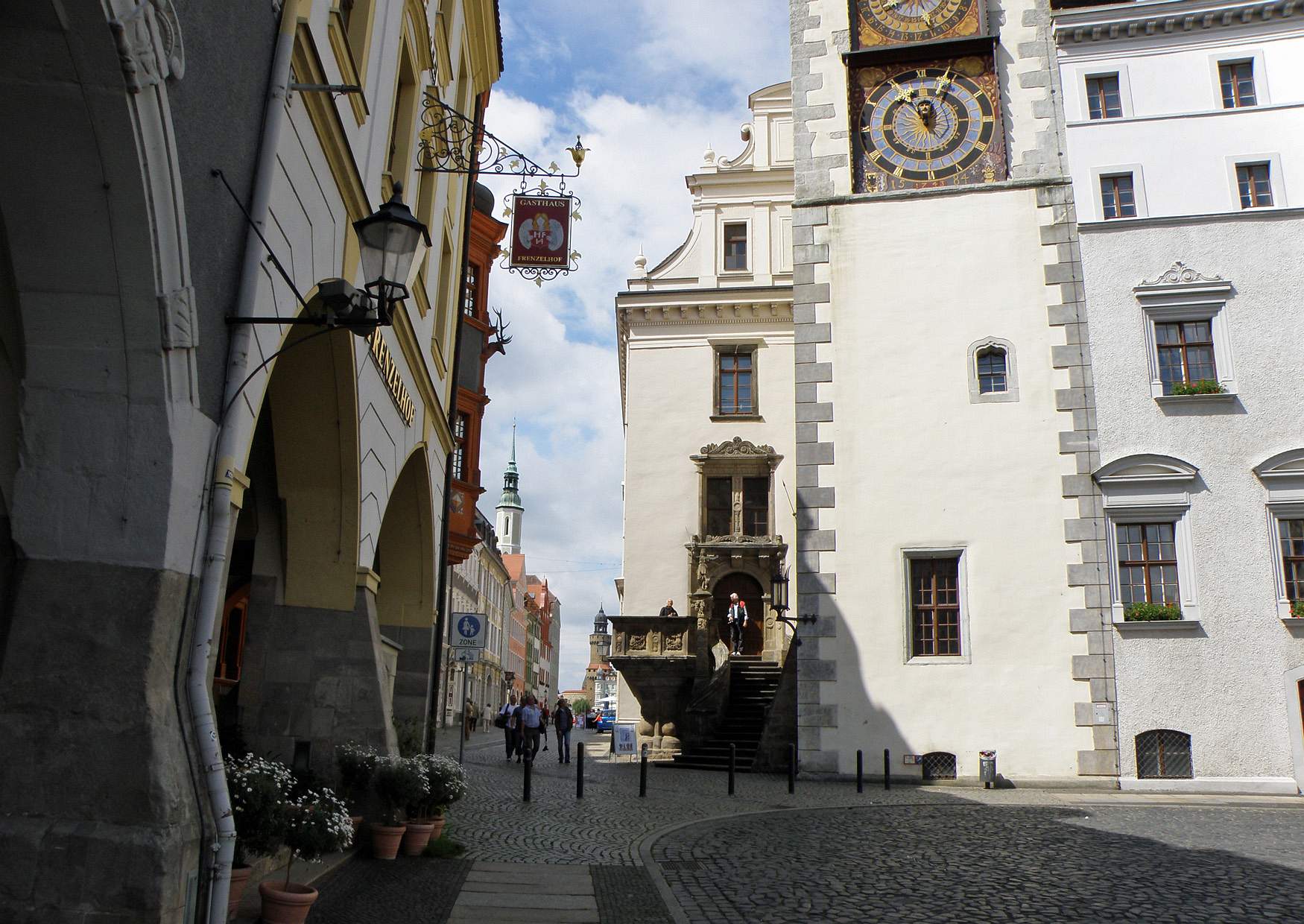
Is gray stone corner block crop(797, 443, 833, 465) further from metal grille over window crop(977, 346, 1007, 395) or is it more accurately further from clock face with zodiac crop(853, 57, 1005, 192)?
clock face with zodiac crop(853, 57, 1005, 192)

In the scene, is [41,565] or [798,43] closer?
[41,565]

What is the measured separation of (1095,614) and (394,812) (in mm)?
14722

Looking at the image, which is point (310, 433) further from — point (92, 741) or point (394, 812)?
point (92, 741)

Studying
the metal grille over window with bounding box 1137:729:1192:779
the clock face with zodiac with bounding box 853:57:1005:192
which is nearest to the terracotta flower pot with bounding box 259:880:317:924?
the metal grille over window with bounding box 1137:729:1192:779

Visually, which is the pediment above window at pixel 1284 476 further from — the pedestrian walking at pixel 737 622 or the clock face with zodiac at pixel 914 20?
the pedestrian walking at pixel 737 622

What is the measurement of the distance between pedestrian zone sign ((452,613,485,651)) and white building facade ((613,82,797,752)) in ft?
40.5

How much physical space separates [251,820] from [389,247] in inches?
149

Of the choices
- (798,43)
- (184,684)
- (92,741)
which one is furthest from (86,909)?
(798,43)

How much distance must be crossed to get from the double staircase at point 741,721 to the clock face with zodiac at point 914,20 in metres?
14.9

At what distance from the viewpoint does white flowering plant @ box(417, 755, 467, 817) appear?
34.1 feet

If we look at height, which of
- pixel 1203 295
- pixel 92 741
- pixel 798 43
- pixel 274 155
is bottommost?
pixel 92 741

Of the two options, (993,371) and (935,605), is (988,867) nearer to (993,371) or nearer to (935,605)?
(935,605)

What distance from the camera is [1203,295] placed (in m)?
21.1

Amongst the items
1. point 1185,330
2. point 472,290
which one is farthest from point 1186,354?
point 472,290
